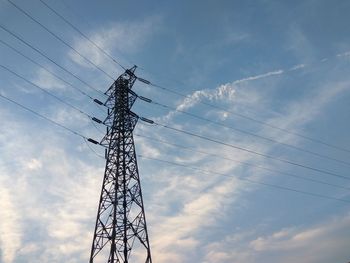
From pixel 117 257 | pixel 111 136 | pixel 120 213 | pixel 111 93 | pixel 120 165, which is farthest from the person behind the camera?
pixel 111 93

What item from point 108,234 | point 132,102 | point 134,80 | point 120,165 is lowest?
point 108,234

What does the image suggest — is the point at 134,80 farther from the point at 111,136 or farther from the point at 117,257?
the point at 117,257

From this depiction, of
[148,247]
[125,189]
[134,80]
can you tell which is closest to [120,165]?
[125,189]

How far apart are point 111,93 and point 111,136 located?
14.1ft

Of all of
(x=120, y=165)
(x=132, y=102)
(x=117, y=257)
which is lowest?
(x=117, y=257)

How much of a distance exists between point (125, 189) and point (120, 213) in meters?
1.88

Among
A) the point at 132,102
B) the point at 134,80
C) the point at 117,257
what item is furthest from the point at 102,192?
the point at 134,80

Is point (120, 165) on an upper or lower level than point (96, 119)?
lower

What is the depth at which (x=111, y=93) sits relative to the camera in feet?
98.6

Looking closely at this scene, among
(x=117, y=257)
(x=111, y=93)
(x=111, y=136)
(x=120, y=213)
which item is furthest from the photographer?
(x=111, y=93)

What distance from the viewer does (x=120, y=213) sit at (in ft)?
78.5

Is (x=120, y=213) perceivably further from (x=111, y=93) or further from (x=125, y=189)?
(x=111, y=93)

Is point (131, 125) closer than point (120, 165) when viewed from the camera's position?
No

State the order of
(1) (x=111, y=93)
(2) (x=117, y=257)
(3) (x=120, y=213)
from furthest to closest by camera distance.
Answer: (1) (x=111, y=93) < (3) (x=120, y=213) < (2) (x=117, y=257)
